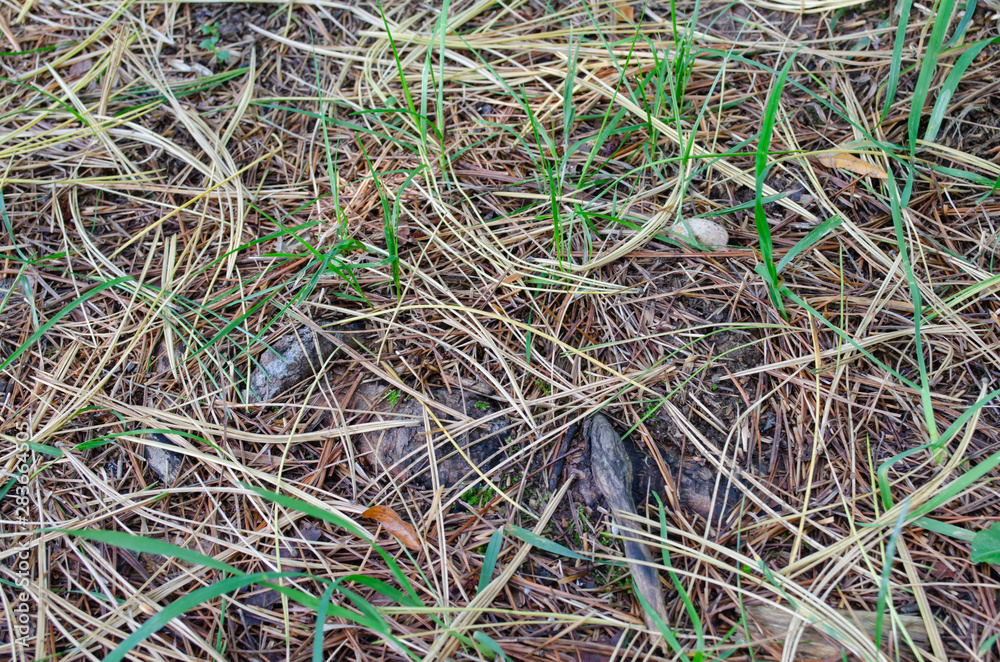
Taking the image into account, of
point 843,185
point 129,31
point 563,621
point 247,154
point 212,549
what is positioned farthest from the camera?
point 129,31

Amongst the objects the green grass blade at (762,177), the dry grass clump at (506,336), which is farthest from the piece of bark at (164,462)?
the green grass blade at (762,177)

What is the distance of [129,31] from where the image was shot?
5.92 ft

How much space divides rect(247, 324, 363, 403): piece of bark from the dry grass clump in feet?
0.05

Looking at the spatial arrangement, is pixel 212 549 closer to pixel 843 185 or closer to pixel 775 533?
pixel 775 533

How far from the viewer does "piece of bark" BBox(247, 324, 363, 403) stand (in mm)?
1320

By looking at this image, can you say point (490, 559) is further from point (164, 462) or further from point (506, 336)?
point (164, 462)

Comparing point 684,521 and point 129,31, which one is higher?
point 129,31

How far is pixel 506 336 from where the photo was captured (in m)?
1.33

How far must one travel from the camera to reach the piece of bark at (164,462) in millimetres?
1261

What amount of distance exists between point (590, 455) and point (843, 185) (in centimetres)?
97

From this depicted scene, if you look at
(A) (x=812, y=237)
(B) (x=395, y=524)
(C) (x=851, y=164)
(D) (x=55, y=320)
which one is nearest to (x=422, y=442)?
(B) (x=395, y=524)

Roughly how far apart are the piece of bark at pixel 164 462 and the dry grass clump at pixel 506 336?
0.06ft

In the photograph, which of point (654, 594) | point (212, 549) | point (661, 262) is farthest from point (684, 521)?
point (212, 549)

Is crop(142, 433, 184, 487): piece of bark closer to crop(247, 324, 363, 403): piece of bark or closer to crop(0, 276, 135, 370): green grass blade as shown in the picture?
crop(247, 324, 363, 403): piece of bark
